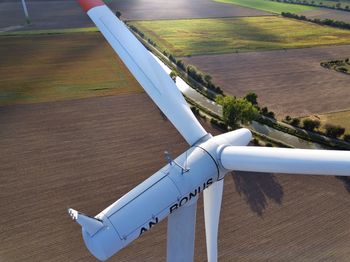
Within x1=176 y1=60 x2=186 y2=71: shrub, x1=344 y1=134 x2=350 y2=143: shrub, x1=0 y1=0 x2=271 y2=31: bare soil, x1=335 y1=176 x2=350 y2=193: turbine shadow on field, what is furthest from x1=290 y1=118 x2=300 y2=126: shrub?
x1=0 y1=0 x2=271 y2=31: bare soil

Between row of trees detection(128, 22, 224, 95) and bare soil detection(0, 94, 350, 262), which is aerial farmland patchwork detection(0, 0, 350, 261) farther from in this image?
row of trees detection(128, 22, 224, 95)

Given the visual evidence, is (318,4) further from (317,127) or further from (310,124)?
(310,124)

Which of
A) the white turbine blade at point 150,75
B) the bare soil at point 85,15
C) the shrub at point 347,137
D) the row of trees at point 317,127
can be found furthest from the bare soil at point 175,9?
the white turbine blade at point 150,75

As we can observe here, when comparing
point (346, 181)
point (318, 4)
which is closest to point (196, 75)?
point (346, 181)

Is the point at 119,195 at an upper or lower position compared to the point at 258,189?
upper

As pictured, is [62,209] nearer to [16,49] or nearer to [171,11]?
[16,49]

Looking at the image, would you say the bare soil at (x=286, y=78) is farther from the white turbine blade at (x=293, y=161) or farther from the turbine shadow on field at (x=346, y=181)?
the white turbine blade at (x=293, y=161)
